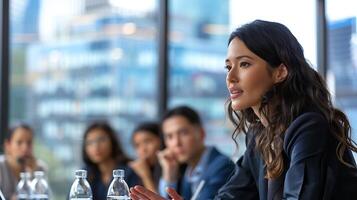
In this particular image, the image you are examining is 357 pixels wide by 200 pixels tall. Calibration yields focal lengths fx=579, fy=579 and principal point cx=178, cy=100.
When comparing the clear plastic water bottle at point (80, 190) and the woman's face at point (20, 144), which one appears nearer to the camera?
the clear plastic water bottle at point (80, 190)

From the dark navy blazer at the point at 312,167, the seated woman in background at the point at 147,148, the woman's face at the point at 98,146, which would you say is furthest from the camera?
the seated woman in background at the point at 147,148

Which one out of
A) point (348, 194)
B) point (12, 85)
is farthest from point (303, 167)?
point (12, 85)

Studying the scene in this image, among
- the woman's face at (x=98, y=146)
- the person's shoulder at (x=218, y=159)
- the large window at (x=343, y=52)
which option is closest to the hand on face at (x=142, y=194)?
the person's shoulder at (x=218, y=159)

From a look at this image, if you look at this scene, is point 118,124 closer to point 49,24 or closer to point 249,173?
point 49,24

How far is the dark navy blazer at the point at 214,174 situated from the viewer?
2441 millimetres

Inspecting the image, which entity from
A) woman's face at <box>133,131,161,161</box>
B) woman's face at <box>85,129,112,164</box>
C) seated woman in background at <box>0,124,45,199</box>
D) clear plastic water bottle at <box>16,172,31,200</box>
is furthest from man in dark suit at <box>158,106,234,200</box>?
seated woman in background at <box>0,124,45,199</box>

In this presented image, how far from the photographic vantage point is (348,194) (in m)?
1.55

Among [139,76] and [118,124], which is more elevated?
[139,76]

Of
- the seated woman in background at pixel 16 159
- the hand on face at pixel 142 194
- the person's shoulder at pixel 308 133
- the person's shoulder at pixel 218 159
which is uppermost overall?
the person's shoulder at pixel 308 133

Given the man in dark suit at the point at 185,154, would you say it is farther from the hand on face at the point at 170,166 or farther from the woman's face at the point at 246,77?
the woman's face at the point at 246,77

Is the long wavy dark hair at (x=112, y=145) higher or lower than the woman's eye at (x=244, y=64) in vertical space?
lower

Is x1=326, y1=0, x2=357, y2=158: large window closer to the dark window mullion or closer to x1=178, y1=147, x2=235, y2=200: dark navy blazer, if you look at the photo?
x1=178, y1=147, x2=235, y2=200: dark navy blazer

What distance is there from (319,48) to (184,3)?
120 centimetres

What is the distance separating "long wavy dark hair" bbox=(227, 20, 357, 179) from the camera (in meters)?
1.67
